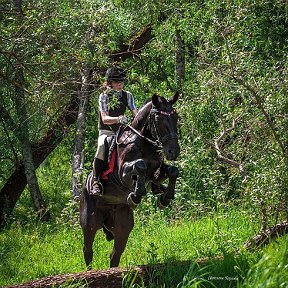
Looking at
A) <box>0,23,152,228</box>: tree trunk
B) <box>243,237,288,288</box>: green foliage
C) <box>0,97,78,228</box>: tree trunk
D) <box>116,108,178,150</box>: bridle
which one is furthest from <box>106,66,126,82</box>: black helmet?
<box>0,97,78,228</box>: tree trunk

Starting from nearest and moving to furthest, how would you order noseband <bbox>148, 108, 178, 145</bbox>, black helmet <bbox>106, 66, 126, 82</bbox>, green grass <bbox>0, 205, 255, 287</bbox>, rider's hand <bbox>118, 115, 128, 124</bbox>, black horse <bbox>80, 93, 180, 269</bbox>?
1. noseband <bbox>148, 108, 178, 145</bbox>
2. black horse <bbox>80, 93, 180, 269</bbox>
3. rider's hand <bbox>118, 115, 128, 124</bbox>
4. black helmet <bbox>106, 66, 126, 82</bbox>
5. green grass <bbox>0, 205, 255, 287</bbox>

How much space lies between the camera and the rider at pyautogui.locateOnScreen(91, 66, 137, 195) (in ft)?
42.0

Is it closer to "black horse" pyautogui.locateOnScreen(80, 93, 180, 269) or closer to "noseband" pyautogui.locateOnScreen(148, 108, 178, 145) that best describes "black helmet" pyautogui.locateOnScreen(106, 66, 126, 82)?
"black horse" pyautogui.locateOnScreen(80, 93, 180, 269)

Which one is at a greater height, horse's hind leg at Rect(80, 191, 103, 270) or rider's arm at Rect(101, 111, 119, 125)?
rider's arm at Rect(101, 111, 119, 125)

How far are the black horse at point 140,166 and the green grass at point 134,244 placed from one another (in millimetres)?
814

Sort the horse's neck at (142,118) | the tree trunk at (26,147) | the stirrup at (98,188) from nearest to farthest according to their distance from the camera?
the horse's neck at (142,118)
the stirrup at (98,188)
the tree trunk at (26,147)

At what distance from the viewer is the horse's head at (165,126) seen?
11578mm

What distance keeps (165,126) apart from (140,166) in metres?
0.65

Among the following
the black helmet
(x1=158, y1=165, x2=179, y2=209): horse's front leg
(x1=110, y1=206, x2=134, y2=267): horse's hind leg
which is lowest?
(x1=110, y1=206, x2=134, y2=267): horse's hind leg

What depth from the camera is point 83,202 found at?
14016mm

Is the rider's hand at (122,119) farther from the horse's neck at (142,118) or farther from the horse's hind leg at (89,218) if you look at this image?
the horse's hind leg at (89,218)

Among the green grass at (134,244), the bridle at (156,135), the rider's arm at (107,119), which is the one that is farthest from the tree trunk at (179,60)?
the bridle at (156,135)

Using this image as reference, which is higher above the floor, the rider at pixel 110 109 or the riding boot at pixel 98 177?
the rider at pixel 110 109

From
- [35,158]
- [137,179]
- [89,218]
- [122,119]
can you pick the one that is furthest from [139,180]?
[35,158]
